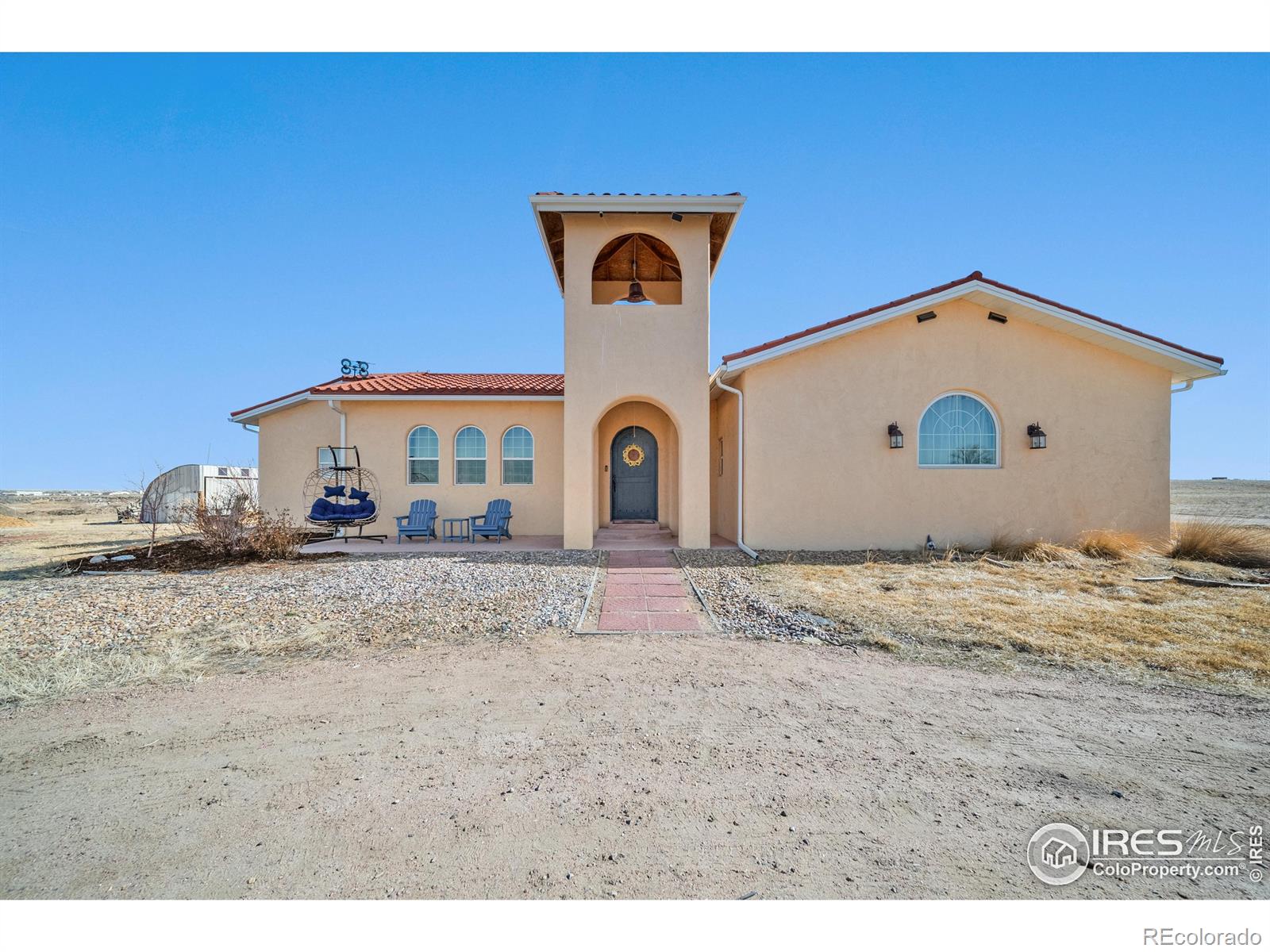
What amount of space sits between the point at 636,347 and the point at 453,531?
601 centimetres

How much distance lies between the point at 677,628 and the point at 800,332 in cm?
670

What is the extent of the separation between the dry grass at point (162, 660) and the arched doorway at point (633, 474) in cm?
967

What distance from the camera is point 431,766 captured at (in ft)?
10.2

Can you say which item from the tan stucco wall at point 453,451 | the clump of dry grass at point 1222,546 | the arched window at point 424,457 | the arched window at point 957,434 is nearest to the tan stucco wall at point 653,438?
the tan stucco wall at point 453,451

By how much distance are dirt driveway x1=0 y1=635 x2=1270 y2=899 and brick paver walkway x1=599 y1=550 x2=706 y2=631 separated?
1496 mm

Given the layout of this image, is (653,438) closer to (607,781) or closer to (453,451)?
(453,451)

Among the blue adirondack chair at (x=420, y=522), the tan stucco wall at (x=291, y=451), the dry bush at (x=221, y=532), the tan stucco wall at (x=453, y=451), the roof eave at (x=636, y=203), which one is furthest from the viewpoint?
the tan stucco wall at (x=291, y=451)

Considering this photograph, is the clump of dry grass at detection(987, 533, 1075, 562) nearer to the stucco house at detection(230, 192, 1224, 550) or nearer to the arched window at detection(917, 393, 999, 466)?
the stucco house at detection(230, 192, 1224, 550)

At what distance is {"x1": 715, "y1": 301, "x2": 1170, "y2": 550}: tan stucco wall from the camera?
1092 cm

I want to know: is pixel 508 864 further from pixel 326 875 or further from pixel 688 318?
pixel 688 318

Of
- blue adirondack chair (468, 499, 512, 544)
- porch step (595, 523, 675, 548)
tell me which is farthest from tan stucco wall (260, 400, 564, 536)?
porch step (595, 523, 675, 548)

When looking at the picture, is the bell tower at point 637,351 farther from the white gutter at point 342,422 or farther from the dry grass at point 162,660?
the white gutter at point 342,422

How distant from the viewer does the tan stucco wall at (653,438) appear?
14539 millimetres
